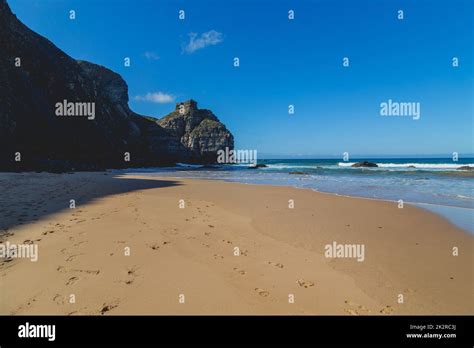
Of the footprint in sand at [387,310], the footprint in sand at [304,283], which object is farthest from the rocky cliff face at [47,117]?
the footprint in sand at [387,310]

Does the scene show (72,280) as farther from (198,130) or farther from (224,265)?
(198,130)

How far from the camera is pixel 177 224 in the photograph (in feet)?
24.8

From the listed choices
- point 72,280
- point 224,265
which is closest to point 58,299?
point 72,280

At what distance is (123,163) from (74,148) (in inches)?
513

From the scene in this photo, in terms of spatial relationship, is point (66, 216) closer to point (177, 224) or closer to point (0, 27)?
point (177, 224)

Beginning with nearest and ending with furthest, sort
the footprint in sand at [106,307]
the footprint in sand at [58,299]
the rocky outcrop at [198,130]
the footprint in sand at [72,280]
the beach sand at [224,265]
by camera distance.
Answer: the footprint in sand at [106,307] → the footprint in sand at [58,299] → the beach sand at [224,265] → the footprint in sand at [72,280] → the rocky outcrop at [198,130]

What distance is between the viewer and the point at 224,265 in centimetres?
471

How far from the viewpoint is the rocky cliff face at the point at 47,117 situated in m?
27.8

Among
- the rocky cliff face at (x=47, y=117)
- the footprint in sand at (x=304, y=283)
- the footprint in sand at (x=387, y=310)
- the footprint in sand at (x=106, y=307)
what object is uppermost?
the rocky cliff face at (x=47, y=117)

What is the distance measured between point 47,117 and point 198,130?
78475 mm

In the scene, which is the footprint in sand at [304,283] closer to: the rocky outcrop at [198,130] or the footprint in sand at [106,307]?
the footprint in sand at [106,307]

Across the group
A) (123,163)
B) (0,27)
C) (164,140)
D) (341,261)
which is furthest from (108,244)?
(164,140)

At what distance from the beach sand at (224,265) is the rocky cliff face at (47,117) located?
22.1 metres
